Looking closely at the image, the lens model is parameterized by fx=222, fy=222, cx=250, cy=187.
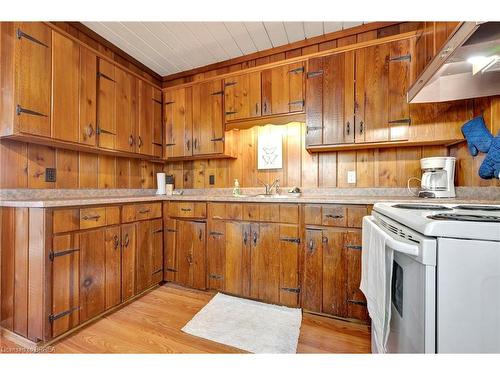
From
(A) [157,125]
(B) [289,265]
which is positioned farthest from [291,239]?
(A) [157,125]

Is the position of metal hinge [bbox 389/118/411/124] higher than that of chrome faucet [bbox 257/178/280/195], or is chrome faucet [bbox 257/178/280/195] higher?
metal hinge [bbox 389/118/411/124]

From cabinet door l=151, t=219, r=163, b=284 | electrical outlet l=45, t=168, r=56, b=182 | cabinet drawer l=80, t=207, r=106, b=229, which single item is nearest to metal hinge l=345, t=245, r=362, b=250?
cabinet door l=151, t=219, r=163, b=284

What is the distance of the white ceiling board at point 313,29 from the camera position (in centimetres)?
189

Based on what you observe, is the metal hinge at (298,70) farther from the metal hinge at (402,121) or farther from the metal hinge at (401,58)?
the metal hinge at (402,121)

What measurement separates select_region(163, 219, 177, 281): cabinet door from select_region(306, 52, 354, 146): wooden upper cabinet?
1.59 m

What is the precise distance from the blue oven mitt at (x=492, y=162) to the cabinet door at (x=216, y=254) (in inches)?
74.8

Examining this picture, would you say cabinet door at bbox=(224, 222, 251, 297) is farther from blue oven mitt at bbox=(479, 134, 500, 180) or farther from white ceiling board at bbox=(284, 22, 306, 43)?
white ceiling board at bbox=(284, 22, 306, 43)

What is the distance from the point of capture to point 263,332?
1.53 meters

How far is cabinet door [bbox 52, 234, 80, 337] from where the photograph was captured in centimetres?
140

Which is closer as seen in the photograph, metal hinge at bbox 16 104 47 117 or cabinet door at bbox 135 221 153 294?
metal hinge at bbox 16 104 47 117

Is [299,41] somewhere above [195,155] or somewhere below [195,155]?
above
